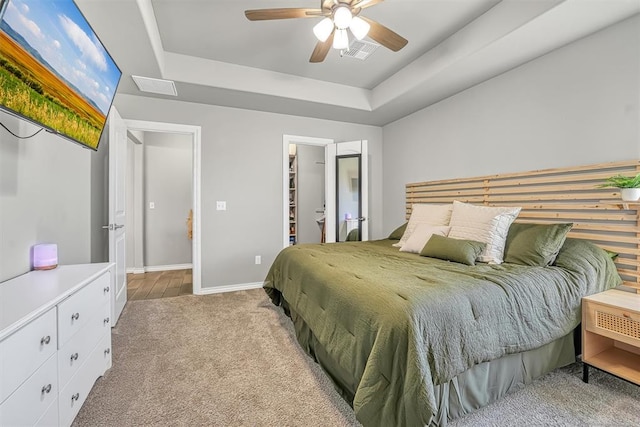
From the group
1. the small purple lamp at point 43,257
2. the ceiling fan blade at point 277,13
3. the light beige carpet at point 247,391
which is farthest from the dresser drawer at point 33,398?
the ceiling fan blade at point 277,13

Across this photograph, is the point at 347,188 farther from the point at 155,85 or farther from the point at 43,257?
the point at 43,257

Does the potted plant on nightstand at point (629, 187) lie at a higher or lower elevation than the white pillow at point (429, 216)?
higher

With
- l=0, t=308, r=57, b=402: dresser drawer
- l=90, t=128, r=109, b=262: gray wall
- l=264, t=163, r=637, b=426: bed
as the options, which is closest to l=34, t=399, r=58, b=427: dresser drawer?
l=0, t=308, r=57, b=402: dresser drawer

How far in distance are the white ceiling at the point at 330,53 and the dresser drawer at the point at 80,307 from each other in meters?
1.85

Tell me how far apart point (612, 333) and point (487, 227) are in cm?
96

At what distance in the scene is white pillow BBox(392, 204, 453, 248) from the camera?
2.93 metres

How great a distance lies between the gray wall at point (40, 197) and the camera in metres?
1.46

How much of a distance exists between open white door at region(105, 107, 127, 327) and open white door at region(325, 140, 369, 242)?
2568 mm

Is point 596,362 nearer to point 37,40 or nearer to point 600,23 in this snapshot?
point 600,23

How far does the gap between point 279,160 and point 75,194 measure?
2.33 metres

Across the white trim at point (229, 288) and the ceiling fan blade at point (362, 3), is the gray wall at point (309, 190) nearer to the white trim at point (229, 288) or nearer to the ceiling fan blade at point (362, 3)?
the white trim at point (229, 288)

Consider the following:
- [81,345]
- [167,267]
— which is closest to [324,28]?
[81,345]

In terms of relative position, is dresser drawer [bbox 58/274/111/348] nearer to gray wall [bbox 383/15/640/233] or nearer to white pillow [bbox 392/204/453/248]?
white pillow [bbox 392/204/453/248]

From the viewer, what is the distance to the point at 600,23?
2.05 meters
